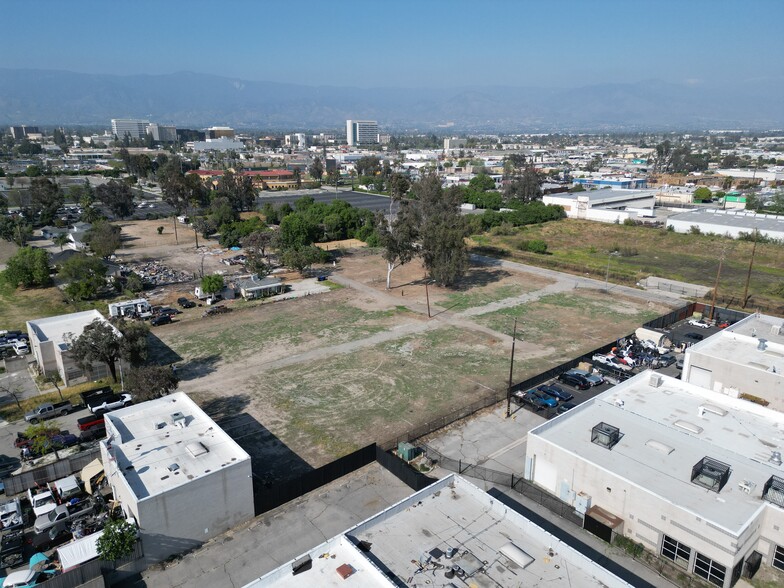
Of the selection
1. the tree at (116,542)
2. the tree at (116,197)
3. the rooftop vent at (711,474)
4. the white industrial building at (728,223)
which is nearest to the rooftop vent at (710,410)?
the rooftop vent at (711,474)

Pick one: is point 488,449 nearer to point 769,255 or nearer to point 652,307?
point 652,307

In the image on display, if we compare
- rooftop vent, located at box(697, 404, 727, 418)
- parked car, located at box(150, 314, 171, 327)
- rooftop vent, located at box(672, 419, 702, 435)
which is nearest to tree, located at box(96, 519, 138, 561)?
rooftop vent, located at box(672, 419, 702, 435)

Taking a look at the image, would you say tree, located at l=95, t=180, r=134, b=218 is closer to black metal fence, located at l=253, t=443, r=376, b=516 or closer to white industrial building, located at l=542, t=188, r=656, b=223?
white industrial building, located at l=542, t=188, r=656, b=223

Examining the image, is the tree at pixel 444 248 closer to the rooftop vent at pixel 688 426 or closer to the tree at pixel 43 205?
the rooftop vent at pixel 688 426

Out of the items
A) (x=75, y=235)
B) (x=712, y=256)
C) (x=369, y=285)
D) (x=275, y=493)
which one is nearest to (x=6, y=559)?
(x=275, y=493)

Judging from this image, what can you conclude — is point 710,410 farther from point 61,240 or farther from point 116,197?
point 116,197
